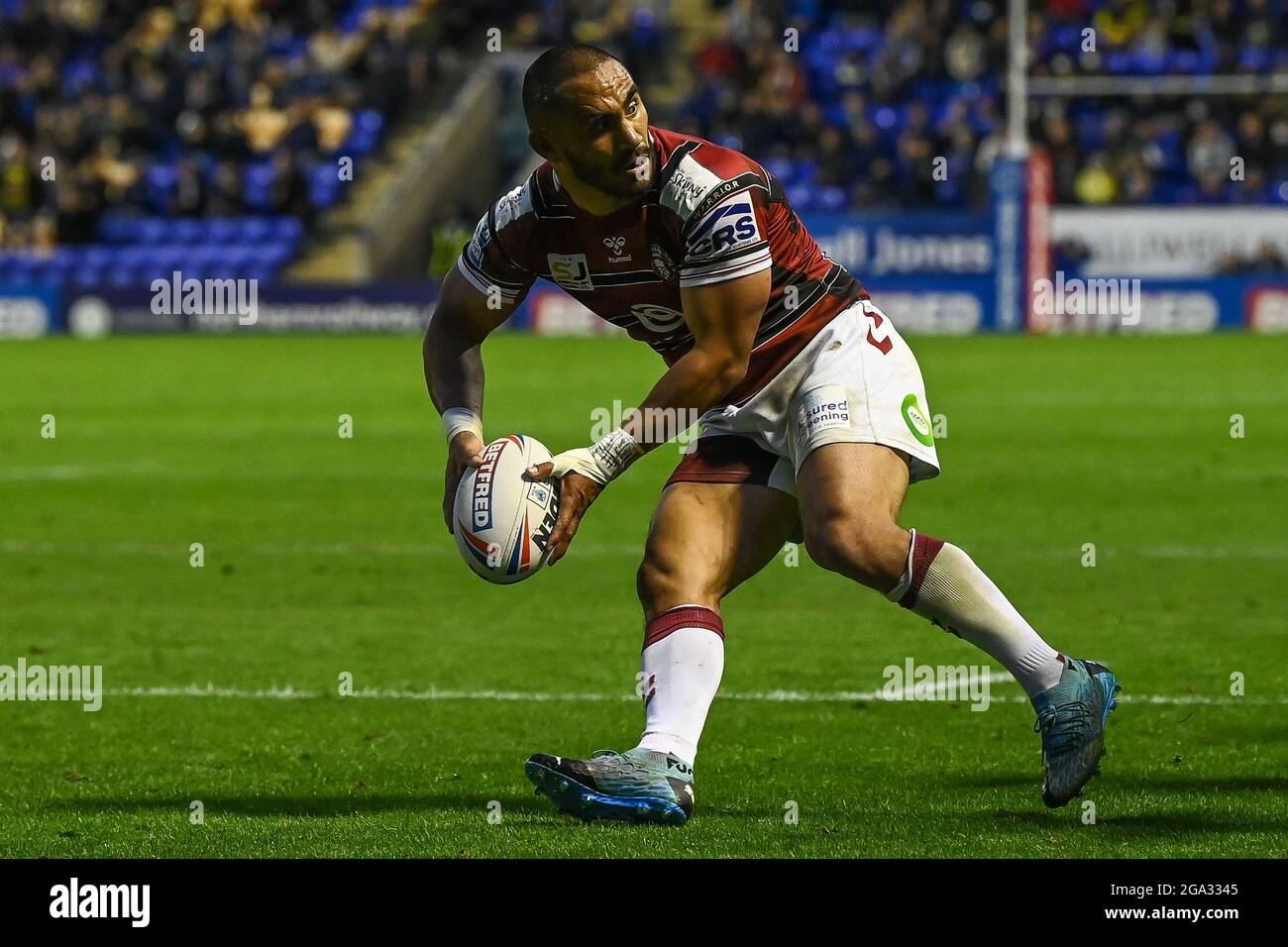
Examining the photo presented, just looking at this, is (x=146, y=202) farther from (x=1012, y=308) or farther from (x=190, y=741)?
(x=190, y=741)

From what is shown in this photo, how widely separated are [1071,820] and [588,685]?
304 cm

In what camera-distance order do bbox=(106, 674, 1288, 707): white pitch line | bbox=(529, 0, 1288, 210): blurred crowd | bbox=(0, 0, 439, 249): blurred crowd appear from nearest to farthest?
1. bbox=(106, 674, 1288, 707): white pitch line
2. bbox=(529, 0, 1288, 210): blurred crowd
3. bbox=(0, 0, 439, 249): blurred crowd

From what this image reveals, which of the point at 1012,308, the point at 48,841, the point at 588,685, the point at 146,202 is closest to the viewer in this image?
the point at 48,841

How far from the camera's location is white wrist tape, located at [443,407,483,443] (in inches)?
252

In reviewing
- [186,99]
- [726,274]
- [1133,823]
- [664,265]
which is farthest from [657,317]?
[186,99]

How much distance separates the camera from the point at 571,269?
634cm

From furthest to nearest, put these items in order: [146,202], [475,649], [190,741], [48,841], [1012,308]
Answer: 1. [146,202]
2. [1012,308]
3. [475,649]
4. [190,741]
5. [48,841]

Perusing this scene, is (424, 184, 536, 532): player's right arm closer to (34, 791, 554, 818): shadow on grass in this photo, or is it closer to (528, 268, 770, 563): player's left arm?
(528, 268, 770, 563): player's left arm

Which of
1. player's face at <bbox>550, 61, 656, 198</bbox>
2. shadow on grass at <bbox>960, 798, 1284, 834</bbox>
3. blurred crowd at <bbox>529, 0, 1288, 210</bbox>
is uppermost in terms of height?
blurred crowd at <bbox>529, 0, 1288, 210</bbox>

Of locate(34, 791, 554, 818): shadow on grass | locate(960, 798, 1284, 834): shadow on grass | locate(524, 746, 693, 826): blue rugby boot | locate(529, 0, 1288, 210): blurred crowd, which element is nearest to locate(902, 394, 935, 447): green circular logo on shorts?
locate(960, 798, 1284, 834): shadow on grass

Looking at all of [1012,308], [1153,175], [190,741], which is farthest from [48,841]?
[1153,175]

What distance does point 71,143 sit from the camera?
40.5 meters

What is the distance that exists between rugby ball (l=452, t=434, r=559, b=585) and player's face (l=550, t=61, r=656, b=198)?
0.76 m

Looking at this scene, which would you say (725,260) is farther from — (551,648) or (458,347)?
(551,648)
